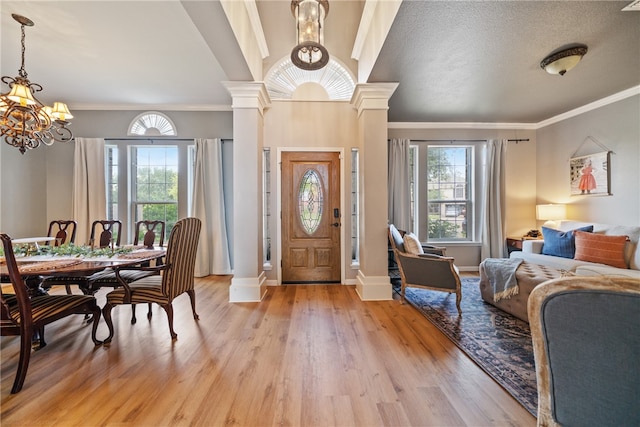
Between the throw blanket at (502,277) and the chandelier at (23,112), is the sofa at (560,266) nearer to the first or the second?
the throw blanket at (502,277)

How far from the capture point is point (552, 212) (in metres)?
4.16

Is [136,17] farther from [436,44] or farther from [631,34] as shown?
[631,34]

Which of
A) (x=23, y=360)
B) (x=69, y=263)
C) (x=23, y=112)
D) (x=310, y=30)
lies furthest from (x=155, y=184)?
(x=310, y=30)

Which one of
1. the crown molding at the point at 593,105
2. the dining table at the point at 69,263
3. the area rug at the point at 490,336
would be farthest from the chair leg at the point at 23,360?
the crown molding at the point at 593,105

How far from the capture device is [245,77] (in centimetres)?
308

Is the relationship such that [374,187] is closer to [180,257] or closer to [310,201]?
[310,201]

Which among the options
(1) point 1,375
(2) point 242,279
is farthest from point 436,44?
(1) point 1,375

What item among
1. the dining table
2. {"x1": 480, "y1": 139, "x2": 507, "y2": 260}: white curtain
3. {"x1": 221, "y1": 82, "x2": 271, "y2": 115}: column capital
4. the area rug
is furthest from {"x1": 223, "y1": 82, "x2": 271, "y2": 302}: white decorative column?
{"x1": 480, "y1": 139, "x2": 507, "y2": 260}: white curtain

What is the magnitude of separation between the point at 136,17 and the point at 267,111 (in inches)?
66.8

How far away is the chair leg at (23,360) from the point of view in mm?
1613

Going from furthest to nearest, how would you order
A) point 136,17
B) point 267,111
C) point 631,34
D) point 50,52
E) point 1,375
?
point 267,111, point 50,52, point 136,17, point 631,34, point 1,375

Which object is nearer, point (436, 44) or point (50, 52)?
point (436, 44)

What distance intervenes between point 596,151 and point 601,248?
1683 mm

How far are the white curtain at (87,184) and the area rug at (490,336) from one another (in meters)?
5.35
